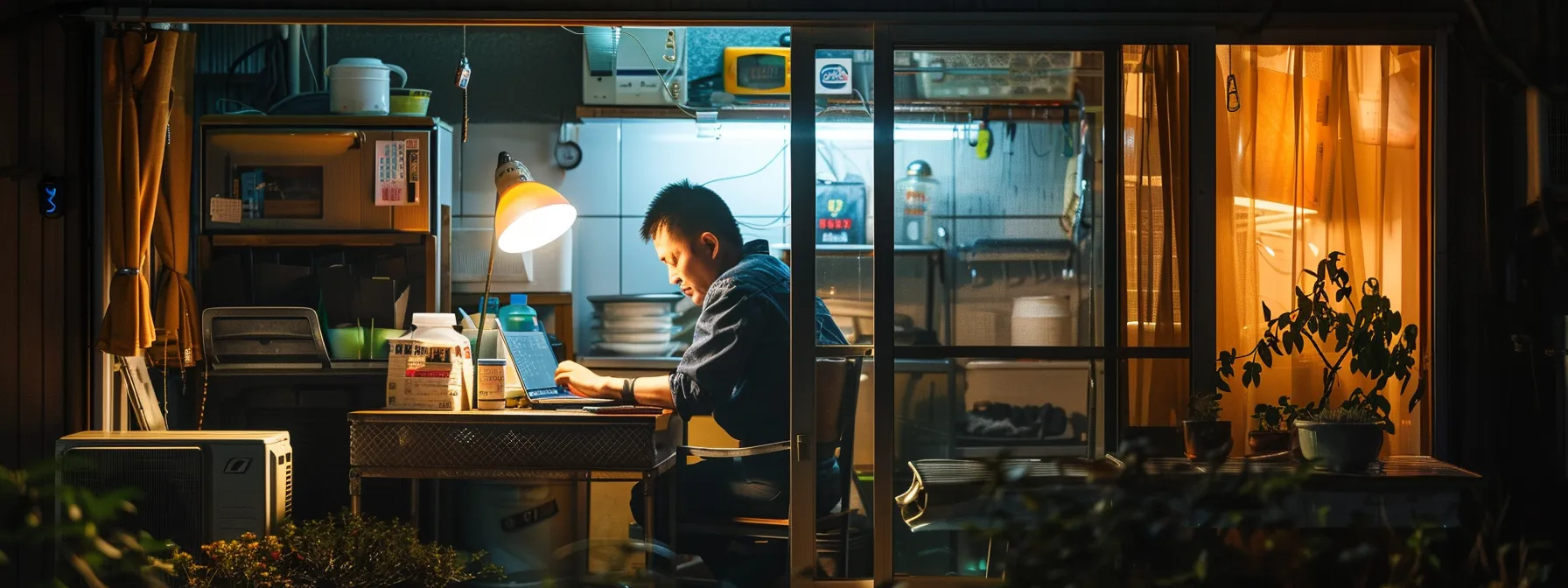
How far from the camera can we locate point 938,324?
329 cm

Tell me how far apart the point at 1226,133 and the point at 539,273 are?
306 centimetres

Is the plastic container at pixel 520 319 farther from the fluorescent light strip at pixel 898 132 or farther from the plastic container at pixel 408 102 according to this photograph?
the fluorescent light strip at pixel 898 132

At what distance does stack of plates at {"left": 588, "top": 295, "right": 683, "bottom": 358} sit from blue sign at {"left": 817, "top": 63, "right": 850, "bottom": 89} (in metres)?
2.01

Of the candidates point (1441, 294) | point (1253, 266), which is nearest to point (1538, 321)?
point (1441, 294)

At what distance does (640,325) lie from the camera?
17.1 feet

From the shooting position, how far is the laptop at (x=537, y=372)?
145 inches

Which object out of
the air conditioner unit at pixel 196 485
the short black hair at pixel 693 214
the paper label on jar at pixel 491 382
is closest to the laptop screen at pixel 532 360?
the paper label on jar at pixel 491 382

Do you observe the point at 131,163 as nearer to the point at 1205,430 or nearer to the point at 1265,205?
the point at 1205,430

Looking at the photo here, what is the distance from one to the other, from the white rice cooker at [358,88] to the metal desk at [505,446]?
159 centimetres

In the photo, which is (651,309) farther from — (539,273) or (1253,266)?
(1253,266)

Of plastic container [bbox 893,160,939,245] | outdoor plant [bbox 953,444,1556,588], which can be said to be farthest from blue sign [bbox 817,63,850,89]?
Answer: outdoor plant [bbox 953,444,1556,588]

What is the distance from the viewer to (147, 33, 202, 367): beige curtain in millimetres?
3592

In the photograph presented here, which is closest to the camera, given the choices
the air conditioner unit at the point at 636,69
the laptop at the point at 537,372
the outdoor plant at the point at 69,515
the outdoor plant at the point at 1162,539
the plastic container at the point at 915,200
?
the outdoor plant at the point at 69,515

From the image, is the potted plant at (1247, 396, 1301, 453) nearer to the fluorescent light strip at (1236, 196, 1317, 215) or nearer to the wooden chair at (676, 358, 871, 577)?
the fluorescent light strip at (1236, 196, 1317, 215)
